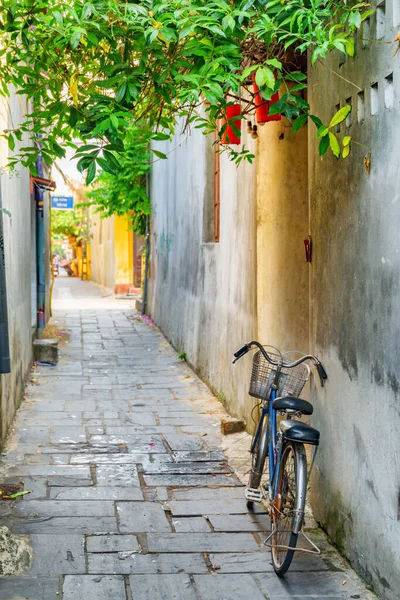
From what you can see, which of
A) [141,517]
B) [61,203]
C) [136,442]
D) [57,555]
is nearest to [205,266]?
[136,442]

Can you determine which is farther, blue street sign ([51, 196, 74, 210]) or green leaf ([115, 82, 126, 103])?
blue street sign ([51, 196, 74, 210])

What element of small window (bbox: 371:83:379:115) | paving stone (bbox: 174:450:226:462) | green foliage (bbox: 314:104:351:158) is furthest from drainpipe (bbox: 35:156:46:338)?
small window (bbox: 371:83:379:115)

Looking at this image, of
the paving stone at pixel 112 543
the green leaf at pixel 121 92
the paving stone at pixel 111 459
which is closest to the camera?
the green leaf at pixel 121 92

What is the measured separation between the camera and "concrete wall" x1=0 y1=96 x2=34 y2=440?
7.36 m

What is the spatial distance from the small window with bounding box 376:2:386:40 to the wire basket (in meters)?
2.00

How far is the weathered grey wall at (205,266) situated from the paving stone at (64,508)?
2.27 m

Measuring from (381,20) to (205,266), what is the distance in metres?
6.60

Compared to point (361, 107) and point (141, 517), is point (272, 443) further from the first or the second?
point (361, 107)

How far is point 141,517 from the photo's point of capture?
5289 millimetres

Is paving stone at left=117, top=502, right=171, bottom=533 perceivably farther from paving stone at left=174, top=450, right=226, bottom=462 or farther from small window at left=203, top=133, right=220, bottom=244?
small window at left=203, top=133, right=220, bottom=244

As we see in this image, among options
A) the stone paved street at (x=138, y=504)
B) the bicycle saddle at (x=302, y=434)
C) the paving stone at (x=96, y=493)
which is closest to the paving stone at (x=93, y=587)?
the stone paved street at (x=138, y=504)

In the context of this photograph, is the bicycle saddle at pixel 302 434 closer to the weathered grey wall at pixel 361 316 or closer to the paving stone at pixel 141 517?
the weathered grey wall at pixel 361 316

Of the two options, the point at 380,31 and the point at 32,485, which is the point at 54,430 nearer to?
the point at 32,485

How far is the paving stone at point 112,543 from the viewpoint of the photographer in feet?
15.3
